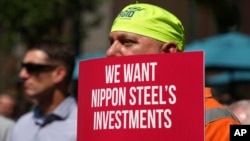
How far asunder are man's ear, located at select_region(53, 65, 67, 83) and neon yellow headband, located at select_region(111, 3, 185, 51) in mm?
2082

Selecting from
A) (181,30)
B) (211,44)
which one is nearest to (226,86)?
(211,44)

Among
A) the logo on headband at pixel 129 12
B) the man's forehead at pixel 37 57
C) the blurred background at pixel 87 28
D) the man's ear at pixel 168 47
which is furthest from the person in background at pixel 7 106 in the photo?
the man's ear at pixel 168 47

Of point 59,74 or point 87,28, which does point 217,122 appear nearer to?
point 59,74

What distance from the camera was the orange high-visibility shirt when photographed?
143 inches

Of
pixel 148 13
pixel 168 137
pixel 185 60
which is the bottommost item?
pixel 168 137

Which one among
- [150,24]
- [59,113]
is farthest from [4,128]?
[150,24]

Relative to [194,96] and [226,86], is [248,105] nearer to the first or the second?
[194,96]

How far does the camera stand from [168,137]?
3.52 metres

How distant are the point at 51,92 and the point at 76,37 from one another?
387 inches

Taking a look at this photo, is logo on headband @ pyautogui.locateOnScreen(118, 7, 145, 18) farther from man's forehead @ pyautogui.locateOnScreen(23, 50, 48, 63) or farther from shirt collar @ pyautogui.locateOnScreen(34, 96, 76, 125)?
man's forehead @ pyautogui.locateOnScreen(23, 50, 48, 63)

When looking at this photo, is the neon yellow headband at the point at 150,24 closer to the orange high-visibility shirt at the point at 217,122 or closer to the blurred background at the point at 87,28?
the orange high-visibility shirt at the point at 217,122

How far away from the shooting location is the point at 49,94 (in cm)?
604

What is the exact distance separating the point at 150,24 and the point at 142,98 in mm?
445

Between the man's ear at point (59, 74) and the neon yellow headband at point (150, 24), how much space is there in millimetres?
2082
